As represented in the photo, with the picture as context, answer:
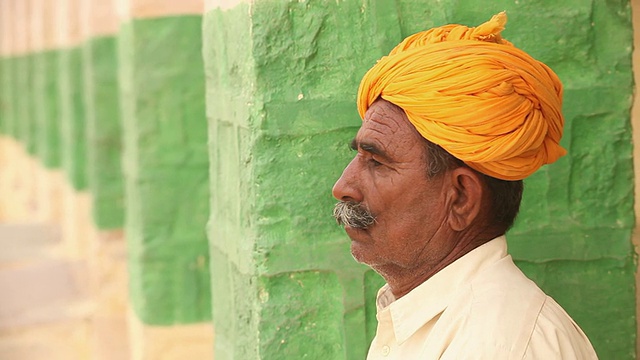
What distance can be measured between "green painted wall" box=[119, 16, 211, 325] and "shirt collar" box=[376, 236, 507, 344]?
306 cm

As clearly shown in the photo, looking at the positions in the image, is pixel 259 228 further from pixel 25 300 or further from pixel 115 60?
pixel 25 300

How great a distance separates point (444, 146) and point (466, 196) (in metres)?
0.13

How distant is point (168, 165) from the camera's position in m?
5.27

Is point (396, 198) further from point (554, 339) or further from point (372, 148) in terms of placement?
point (554, 339)

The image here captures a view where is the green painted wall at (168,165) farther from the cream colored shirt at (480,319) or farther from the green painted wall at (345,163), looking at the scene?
the cream colored shirt at (480,319)

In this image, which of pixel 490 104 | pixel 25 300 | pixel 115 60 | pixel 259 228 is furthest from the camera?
pixel 25 300

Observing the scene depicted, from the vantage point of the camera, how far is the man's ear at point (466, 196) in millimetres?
2252

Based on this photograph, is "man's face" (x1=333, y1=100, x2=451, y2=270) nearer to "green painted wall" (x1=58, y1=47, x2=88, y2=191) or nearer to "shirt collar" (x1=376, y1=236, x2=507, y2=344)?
"shirt collar" (x1=376, y1=236, x2=507, y2=344)

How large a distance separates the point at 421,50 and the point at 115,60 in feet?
17.6

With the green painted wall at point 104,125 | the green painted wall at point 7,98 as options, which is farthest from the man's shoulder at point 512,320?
the green painted wall at point 7,98

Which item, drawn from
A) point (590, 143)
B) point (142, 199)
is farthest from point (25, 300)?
point (590, 143)

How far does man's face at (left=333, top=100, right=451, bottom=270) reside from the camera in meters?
2.28

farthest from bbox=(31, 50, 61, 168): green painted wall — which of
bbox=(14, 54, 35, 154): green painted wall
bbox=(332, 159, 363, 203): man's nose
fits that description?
bbox=(332, 159, 363, 203): man's nose

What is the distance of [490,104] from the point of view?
2150 millimetres
